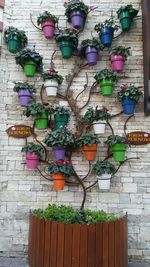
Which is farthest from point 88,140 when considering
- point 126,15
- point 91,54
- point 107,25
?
point 126,15

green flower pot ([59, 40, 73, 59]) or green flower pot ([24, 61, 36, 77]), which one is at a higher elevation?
green flower pot ([59, 40, 73, 59])

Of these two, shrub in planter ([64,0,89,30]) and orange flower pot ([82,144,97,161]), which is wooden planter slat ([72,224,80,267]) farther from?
shrub in planter ([64,0,89,30])

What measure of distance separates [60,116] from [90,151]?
613 millimetres

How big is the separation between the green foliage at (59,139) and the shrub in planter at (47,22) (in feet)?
4.75

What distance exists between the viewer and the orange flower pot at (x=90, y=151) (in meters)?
3.99

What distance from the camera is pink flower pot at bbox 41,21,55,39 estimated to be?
4.41 metres

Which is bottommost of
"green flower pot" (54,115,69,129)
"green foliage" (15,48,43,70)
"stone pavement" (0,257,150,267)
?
"stone pavement" (0,257,150,267)

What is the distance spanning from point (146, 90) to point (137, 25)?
1.12 meters

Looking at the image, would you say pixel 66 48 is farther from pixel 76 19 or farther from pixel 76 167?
pixel 76 167

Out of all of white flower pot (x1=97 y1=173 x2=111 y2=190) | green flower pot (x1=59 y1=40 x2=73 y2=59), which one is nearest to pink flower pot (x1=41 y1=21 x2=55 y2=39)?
green flower pot (x1=59 y1=40 x2=73 y2=59)

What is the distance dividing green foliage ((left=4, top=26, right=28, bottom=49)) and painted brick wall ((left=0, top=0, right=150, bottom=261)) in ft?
0.53

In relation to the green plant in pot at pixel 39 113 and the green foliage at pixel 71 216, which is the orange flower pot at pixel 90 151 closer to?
the green plant in pot at pixel 39 113

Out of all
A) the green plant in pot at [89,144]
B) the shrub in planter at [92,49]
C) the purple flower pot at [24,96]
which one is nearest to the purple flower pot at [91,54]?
the shrub in planter at [92,49]

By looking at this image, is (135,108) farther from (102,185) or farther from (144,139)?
(102,185)
